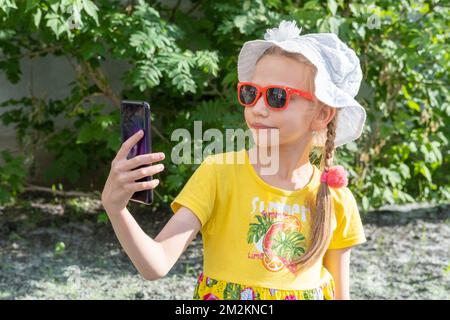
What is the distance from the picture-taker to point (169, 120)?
212 inches

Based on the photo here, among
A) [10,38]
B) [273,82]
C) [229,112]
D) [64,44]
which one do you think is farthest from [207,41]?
[273,82]

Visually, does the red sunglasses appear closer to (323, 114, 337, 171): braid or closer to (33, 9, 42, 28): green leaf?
(323, 114, 337, 171): braid

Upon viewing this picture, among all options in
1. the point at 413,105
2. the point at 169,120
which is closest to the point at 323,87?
the point at 169,120

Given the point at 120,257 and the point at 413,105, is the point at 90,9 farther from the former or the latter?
the point at 413,105

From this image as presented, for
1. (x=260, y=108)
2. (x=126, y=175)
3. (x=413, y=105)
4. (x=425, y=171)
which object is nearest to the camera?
(x=126, y=175)

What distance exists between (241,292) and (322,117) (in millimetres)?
537

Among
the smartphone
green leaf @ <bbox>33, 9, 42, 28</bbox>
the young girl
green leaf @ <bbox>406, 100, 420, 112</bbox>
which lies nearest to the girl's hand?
the smartphone

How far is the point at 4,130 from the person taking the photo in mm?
5930

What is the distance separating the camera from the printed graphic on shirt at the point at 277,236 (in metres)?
2.13

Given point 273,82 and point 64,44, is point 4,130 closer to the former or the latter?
point 64,44

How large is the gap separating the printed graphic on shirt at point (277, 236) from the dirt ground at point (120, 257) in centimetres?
215

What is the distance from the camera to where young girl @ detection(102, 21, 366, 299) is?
210 cm

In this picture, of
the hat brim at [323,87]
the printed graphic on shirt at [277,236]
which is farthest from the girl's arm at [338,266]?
the hat brim at [323,87]
